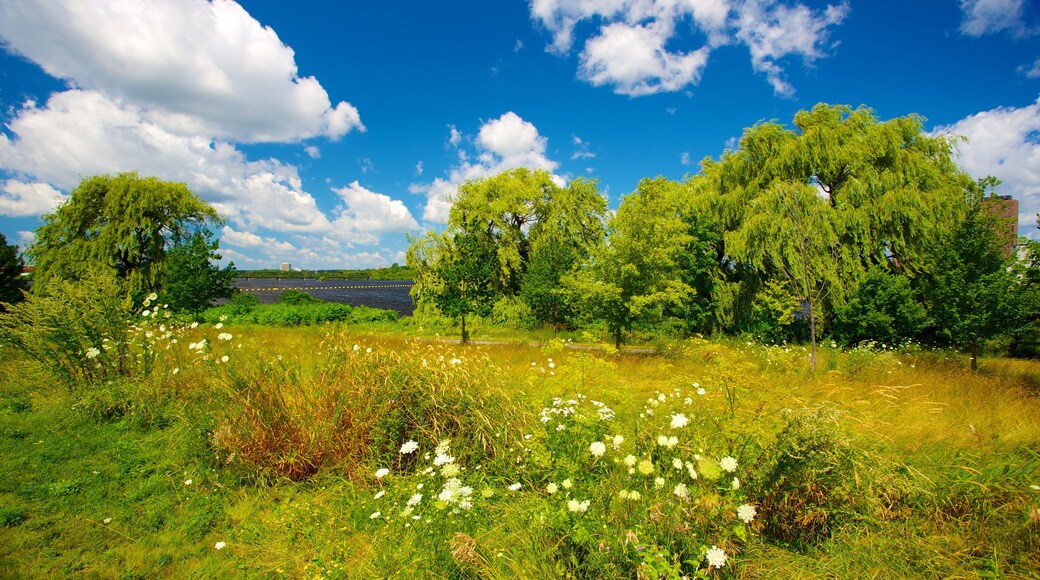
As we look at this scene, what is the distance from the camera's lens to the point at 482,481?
4066mm

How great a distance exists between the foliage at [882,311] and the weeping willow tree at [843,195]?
0.50 metres

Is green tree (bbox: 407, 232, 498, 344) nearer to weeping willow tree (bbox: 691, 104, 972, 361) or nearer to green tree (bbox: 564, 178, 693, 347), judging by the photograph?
green tree (bbox: 564, 178, 693, 347)

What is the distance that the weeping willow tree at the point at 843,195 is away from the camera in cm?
1532

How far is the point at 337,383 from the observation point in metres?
5.18

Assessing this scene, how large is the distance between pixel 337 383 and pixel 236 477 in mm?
1390

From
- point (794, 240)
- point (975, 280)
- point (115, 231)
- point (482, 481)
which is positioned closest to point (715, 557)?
point (482, 481)

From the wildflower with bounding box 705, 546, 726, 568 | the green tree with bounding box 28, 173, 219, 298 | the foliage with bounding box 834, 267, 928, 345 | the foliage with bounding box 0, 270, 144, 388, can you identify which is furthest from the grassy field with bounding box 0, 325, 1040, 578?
the green tree with bounding box 28, 173, 219, 298

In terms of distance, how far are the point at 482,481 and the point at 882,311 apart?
56.6 feet

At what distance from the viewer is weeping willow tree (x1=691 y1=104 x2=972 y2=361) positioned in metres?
15.3

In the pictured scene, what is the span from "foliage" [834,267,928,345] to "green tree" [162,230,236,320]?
27.9m

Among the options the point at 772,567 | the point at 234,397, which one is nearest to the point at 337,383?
the point at 234,397

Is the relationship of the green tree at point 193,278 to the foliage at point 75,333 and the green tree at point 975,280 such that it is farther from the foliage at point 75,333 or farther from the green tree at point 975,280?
the green tree at point 975,280

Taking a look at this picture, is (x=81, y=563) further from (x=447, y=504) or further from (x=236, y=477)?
(x=447, y=504)

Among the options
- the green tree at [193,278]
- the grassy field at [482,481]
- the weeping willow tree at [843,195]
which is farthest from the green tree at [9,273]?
the weeping willow tree at [843,195]
